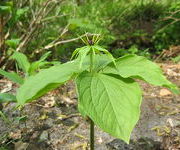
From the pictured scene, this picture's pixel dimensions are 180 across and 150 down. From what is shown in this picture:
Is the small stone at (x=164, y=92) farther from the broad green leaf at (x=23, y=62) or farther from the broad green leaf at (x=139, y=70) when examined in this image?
the broad green leaf at (x=139, y=70)

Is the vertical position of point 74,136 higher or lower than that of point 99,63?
lower

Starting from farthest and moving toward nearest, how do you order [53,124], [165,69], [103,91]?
[165,69] < [53,124] < [103,91]

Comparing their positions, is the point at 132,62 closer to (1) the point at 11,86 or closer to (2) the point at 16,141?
(2) the point at 16,141

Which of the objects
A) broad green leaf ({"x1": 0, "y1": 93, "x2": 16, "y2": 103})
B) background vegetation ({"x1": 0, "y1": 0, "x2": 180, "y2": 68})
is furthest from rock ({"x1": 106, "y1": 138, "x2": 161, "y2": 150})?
background vegetation ({"x1": 0, "y1": 0, "x2": 180, "y2": 68})

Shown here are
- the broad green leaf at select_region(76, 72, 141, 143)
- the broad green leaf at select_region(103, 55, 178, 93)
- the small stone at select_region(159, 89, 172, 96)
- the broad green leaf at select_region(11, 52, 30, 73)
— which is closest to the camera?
the broad green leaf at select_region(76, 72, 141, 143)

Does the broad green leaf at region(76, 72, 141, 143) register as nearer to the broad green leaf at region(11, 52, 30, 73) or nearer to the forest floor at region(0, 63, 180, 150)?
the forest floor at region(0, 63, 180, 150)

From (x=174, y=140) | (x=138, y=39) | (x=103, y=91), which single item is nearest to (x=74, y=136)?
(x=174, y=140)

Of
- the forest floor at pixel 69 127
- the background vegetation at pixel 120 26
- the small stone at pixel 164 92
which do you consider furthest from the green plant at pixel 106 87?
the background vegetation at pixel 120 26
